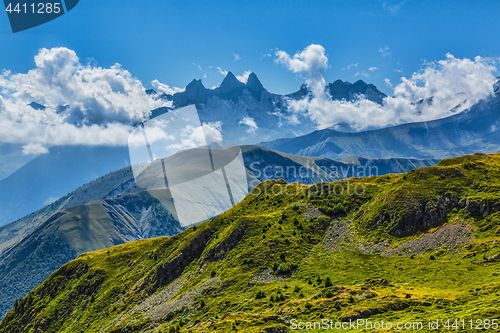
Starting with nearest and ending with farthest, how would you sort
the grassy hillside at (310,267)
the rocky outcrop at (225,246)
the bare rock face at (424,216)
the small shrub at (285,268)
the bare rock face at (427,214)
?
1. the grassy hillside at (310,267)
2. the small shrub at (285,268)
3. the bare rock face at (427,214)
4. the bare rock face at (424,216)
5. the rocky outcrop at (225,246)

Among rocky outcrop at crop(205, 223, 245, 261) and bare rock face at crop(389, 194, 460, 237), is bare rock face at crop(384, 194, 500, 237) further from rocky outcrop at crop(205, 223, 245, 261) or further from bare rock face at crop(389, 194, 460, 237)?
rocky outcrop at crop(205, 223, 245, 261)

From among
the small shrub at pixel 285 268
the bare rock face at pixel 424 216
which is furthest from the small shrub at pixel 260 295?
the bare rock face at pixel 424 216

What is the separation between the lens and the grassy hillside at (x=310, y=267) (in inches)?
2453

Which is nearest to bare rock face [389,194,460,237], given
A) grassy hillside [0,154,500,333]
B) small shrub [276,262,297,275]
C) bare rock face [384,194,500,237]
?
bare rock face [384,194,500,237]

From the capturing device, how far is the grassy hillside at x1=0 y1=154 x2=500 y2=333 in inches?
2453

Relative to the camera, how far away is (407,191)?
105m

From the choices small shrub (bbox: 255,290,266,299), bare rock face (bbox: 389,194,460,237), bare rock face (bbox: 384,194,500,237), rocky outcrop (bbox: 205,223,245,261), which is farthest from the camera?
rocky outcrop (bbox: 205,223,245,261)

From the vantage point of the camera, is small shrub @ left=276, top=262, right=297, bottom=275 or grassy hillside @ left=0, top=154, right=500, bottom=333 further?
small shrub @ left=276, top=262, right=297, bottom=275

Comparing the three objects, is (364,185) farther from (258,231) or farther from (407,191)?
(258,231)

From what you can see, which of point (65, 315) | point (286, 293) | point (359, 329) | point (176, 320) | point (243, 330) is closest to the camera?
point (359, 329)

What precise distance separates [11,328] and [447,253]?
17385cm

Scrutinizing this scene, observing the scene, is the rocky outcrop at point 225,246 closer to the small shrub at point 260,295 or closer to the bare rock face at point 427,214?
the small shrub at point 260,295

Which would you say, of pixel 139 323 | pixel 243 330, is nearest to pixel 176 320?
pixel 139 323

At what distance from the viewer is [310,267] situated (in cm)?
8988
